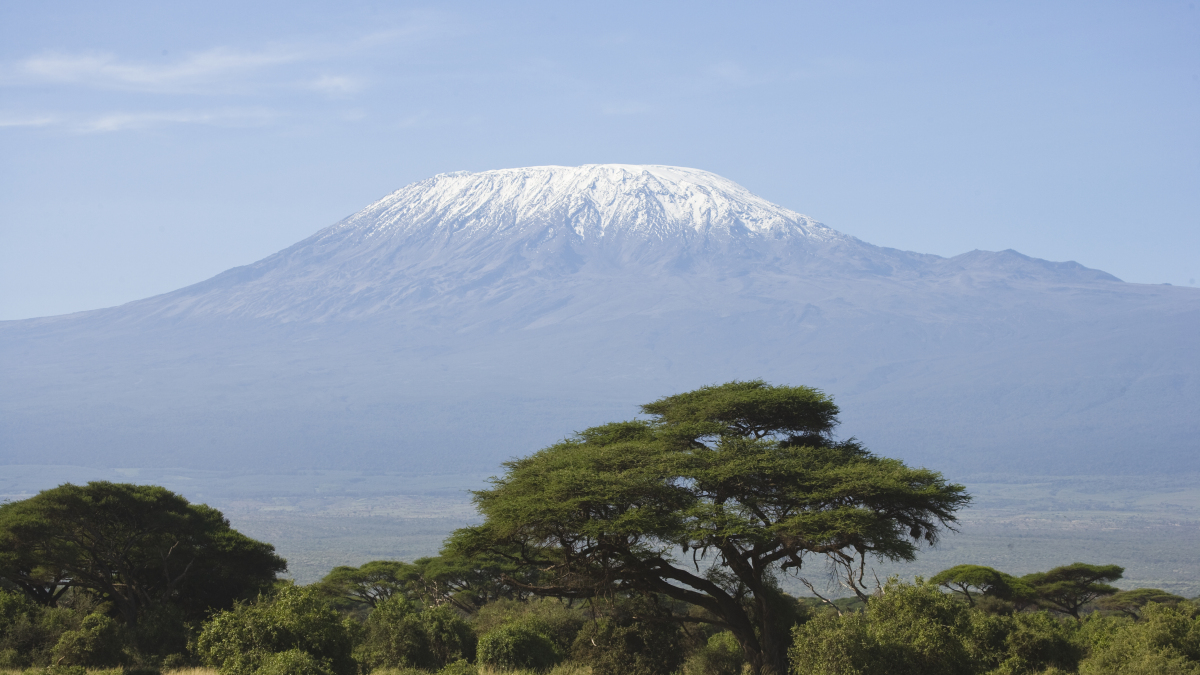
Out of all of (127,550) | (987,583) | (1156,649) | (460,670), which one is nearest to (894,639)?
(1156,649)

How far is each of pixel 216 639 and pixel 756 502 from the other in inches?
448

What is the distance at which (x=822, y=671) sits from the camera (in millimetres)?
17766

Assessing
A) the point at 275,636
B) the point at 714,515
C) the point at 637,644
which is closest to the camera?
the point at 275,636

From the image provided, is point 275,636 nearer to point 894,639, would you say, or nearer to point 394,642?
point 394,642

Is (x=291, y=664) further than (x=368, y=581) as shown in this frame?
No

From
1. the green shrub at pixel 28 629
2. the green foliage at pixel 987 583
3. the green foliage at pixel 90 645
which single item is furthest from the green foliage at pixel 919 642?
the green shrub at pixel 28 629

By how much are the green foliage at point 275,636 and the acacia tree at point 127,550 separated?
10.1 metres

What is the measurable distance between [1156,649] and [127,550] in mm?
25006

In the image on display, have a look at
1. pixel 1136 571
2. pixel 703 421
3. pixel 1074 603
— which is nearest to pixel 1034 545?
pixel 1136 571

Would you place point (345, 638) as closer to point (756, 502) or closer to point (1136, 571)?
point (756, 502)

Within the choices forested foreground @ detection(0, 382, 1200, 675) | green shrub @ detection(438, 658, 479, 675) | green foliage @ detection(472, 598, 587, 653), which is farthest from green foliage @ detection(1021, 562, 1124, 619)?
green shrub @ detection(438, 658, 479, 675)

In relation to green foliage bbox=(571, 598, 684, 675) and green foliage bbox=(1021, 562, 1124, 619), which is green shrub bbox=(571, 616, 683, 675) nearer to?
green foliage bbox=(571, 598, 684, 675)

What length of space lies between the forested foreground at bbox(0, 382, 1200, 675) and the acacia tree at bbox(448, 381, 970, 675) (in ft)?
0.18

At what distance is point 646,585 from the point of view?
23.7 meters
